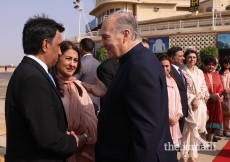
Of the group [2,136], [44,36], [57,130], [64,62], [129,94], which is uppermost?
[44,36]

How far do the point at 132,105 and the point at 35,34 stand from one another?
0.73 m

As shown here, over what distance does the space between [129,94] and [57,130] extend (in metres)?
0.48

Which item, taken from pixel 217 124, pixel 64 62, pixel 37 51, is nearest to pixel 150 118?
pixel 37 51

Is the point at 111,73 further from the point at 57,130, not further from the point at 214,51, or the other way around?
the point at 214,51

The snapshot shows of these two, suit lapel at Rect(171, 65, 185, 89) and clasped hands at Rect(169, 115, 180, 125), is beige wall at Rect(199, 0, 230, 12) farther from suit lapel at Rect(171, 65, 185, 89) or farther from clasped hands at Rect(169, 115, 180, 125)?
clasped hands at Rect(169, 115, 180, 125)

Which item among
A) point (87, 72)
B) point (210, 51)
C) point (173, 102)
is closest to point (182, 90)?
point (173, 102)

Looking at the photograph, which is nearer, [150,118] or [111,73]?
[150,118]

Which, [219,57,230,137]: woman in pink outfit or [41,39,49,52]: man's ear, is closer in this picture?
[41,39,49,52]: man's ear

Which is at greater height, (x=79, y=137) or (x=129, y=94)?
(x=129, y=94)

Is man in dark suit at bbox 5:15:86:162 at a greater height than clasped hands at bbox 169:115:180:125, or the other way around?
man in dark suit at bbox 5:15:86:162

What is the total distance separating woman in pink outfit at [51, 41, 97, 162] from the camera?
8.00 ft

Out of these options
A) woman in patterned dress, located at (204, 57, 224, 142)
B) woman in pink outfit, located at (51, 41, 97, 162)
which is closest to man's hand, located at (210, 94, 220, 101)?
woman in patterned dress, located at (204, 57, 224, 142)

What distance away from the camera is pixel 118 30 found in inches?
74.4

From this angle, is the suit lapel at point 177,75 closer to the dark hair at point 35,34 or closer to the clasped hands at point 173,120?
the clasped hands at point 173,120
